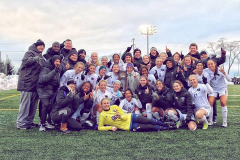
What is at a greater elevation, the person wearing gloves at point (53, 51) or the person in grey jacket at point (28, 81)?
the person wearing gloves at point (53, 51)

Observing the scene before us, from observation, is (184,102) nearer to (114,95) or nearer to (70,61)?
(114,95)

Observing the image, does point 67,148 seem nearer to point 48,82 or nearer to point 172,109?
point 48,82

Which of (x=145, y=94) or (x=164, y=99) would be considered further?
(x=145, y=94)

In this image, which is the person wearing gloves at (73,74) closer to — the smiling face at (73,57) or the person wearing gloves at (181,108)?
the smiling face at (73,57)

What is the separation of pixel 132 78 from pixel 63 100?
228cm

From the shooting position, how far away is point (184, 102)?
18.8 feet

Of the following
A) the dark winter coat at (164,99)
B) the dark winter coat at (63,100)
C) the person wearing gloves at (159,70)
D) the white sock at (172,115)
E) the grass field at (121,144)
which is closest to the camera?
the grass field at (121,144)

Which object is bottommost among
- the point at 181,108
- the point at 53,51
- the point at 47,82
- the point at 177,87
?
the point at 181,108

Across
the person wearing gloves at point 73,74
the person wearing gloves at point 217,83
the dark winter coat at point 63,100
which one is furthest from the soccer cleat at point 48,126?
the person wearing gloves at point 217,83

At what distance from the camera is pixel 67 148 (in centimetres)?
400

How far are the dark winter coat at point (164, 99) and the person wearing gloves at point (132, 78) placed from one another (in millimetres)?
937

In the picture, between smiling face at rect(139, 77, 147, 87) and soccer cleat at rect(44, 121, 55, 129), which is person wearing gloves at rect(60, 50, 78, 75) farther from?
smiling face at rect(139, 77, 147, 87)

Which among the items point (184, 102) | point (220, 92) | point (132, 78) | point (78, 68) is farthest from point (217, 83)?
point (78, 68)

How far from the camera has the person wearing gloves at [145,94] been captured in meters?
6.12
